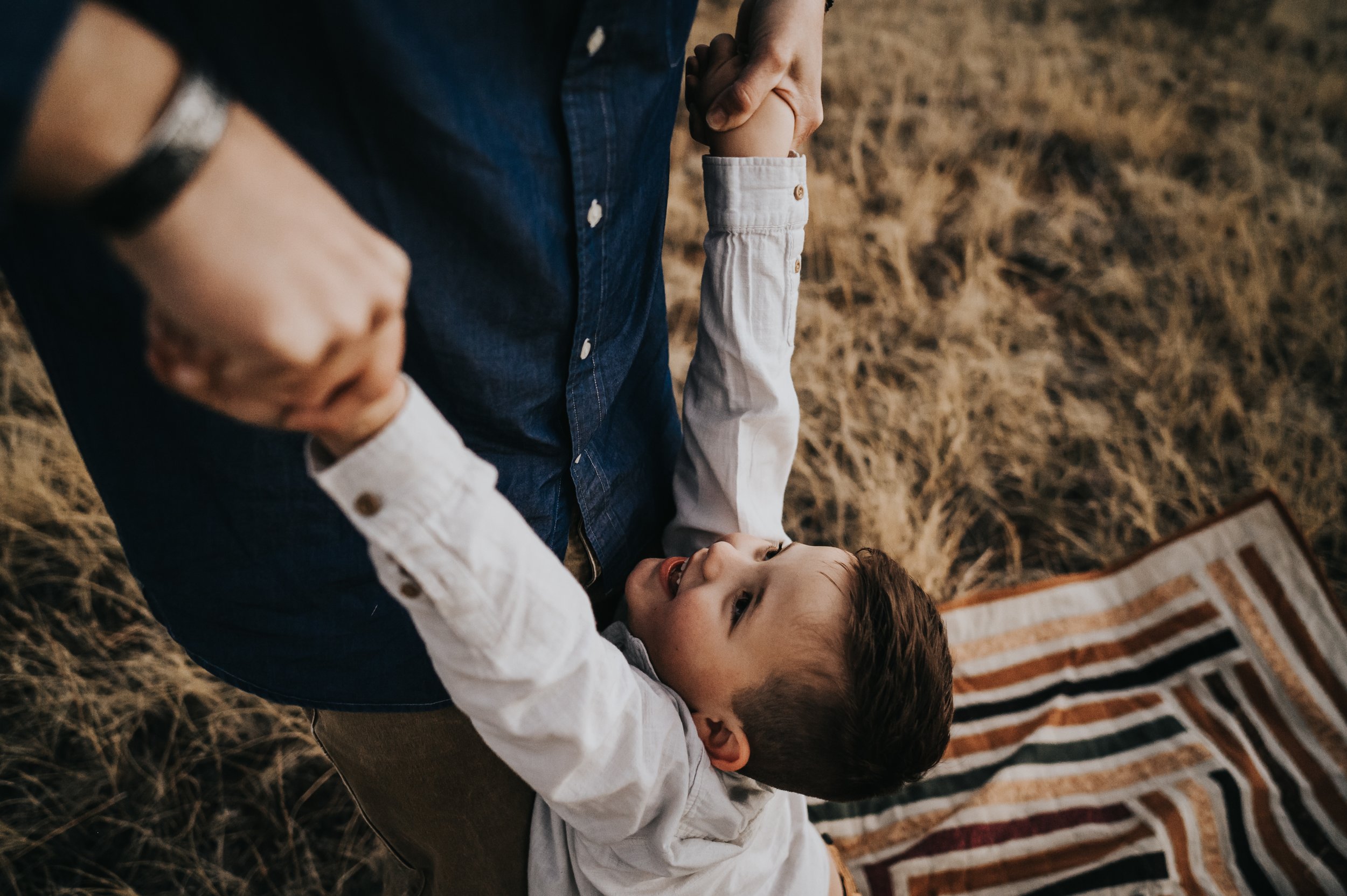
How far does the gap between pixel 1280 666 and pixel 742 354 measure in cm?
204

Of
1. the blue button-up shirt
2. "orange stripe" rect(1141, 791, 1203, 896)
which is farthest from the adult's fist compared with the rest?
"orange stripe" rect(1141, 791, 1203, 896)

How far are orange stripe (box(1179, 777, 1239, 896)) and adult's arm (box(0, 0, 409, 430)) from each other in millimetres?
2317

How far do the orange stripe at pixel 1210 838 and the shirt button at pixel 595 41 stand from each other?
2.27m

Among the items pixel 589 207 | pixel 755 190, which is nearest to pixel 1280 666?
pixel 755 190

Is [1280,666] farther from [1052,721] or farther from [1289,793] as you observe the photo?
[1052,721]

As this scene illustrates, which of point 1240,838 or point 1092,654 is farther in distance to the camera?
point 1092,654

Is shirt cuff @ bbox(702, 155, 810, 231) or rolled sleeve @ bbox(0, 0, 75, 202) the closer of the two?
rolled sleeve @ bbox(0, 0, 75, 202)

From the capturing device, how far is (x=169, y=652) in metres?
2.05

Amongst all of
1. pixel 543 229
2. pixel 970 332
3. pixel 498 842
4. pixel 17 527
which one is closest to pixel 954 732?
pixel 498 842

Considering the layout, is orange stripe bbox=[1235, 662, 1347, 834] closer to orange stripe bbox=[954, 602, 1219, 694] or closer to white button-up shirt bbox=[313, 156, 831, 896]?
orange stripe bbox=[954, 602, 1219, 694]

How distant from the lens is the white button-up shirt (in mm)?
657

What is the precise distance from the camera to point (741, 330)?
1253 mm

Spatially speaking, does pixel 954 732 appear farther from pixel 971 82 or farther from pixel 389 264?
pixel 971 82

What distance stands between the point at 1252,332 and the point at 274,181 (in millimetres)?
3779
